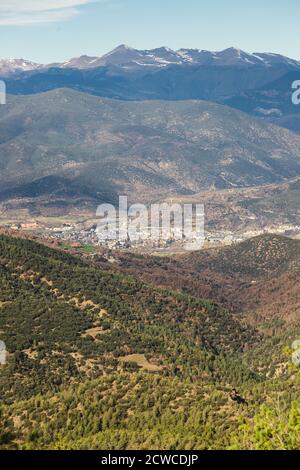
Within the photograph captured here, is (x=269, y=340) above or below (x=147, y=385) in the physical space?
below

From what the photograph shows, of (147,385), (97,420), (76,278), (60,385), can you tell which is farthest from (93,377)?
(76,278)

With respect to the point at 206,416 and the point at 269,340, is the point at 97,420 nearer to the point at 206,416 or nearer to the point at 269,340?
the point at 206,416

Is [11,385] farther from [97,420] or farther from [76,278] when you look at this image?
[76,278]
